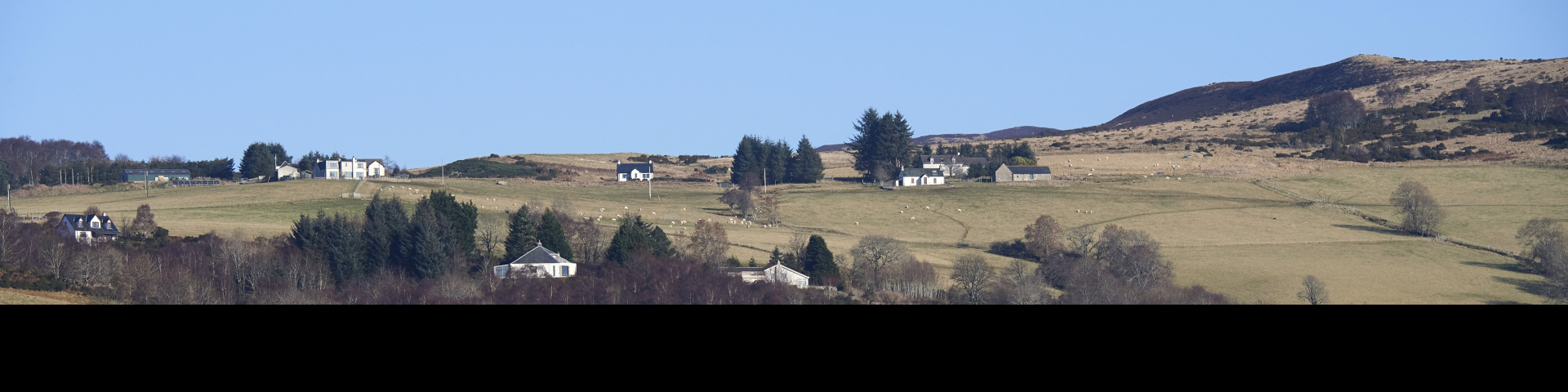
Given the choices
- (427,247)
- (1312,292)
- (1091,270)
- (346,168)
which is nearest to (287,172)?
(346,168)

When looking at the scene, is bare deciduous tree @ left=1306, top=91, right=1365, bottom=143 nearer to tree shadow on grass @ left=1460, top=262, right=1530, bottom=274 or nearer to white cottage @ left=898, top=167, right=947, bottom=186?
white cottage @ left=898, top=167, right=947, bottom=186

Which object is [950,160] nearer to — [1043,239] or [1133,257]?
[1043,239]

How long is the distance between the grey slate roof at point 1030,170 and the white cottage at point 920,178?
6677mm

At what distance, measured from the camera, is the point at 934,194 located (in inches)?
3622

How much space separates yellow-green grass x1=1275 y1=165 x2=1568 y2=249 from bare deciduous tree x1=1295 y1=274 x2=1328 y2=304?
18903 mm

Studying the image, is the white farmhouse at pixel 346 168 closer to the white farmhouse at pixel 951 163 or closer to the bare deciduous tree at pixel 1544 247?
the white farmhouse at pixel 951 163

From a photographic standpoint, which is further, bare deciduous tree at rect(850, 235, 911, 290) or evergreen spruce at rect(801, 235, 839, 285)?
evergreen spruce at rect(801, 235, 839, 285)

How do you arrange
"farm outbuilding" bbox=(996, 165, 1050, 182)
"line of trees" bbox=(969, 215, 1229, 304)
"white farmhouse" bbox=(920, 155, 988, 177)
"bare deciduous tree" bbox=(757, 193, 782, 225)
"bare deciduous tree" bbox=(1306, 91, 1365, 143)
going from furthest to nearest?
"bare deciduous tree" bbox=(1306, 91, 1365, 143), "white farmhouse" bbox=(920, 155, 988, 177), "farm outbuilding" bbox=(996, 165, 1050, 182), "bare deciduous tree" bbox=(757, 193, 782, 225), "line of trees" bbox=(969, 215, 1229, 304)

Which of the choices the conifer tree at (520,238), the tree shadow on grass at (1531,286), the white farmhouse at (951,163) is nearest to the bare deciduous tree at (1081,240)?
the tree shadow on grass at (1531,286)

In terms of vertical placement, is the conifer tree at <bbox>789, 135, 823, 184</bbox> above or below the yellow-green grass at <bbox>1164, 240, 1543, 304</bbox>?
above

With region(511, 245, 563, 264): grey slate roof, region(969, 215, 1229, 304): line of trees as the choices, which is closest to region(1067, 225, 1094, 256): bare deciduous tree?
region(969, 215, 1229, 304): line of trees

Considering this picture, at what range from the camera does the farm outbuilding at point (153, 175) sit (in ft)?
362

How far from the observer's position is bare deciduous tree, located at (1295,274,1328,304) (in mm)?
48972

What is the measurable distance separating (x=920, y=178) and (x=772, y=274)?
50969 millimetres
